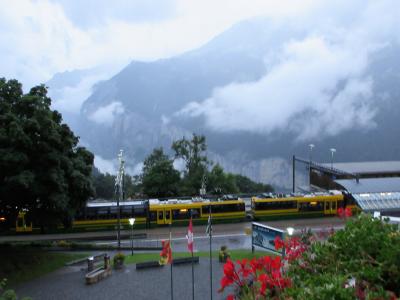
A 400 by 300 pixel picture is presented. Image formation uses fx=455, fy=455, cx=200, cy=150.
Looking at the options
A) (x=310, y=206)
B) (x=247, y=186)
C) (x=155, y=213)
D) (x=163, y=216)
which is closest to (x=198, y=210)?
(x=163, y=216)

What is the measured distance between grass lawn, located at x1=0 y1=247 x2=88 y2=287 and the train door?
913 cm

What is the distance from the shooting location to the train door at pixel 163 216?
37.5 metres

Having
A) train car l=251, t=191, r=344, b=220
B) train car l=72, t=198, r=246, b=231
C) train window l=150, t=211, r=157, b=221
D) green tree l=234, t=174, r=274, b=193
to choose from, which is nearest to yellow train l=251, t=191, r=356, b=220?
train car l=251, t=191, r=344, b=220

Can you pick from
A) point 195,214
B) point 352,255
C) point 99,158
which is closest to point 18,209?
point 195,214

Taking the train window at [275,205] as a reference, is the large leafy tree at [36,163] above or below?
above

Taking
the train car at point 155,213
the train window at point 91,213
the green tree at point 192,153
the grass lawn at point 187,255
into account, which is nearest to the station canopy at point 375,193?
the train car at point 155,213

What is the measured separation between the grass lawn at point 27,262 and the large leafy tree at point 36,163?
229 centimetres

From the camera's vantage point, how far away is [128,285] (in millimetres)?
21594

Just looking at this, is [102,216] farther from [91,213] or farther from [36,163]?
[36,163]

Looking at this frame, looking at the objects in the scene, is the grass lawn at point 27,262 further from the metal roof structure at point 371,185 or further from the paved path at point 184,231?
the metal roof structure at point 371,185

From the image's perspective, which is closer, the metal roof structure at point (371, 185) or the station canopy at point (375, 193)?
the station canopy at point (375, 193)

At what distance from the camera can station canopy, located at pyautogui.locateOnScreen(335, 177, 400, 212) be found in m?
40.0

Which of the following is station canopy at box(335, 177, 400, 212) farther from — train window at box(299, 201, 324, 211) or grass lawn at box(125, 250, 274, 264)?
grass lawn at box(125, 250, 274, 264)

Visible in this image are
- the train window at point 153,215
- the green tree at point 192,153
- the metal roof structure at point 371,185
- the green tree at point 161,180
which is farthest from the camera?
the green tree at point 192,153
